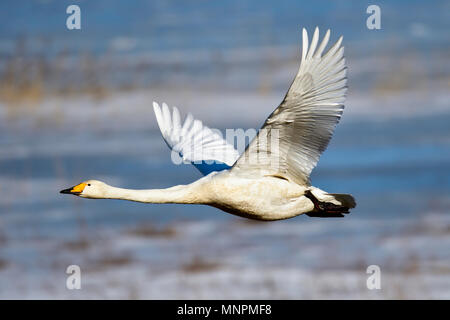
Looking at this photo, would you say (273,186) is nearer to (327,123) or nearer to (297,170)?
(297,170)

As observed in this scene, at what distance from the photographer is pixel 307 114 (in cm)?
1198

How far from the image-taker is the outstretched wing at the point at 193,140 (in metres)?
15.3

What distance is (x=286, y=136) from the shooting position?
12.3 metres

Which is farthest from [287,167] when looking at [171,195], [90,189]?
[90,189]

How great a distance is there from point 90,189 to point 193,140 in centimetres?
280

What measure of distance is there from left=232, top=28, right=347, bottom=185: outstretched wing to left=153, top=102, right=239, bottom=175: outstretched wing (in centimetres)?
263

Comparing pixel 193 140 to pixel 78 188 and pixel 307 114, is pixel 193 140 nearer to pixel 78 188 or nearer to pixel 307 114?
pixel 78 188

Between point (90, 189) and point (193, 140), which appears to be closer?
point (90, 189)

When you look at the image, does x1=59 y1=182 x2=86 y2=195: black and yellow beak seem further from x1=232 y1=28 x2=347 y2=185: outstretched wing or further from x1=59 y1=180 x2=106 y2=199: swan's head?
x1=232 y1=28 x2=347 y2=185: outstretched wing

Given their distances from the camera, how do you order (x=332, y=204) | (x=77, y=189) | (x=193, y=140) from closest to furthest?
(x=332, y=204), (x=77, y=189), (x=193, y=140)

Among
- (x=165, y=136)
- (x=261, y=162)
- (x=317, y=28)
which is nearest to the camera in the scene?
(x=317, y=28)

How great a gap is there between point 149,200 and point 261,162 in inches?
59.7

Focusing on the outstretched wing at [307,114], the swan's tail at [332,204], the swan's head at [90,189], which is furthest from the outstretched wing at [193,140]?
the outstretched wing at [307,114]

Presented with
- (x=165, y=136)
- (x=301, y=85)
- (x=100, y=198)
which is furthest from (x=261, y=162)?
(x=165, y=136)
